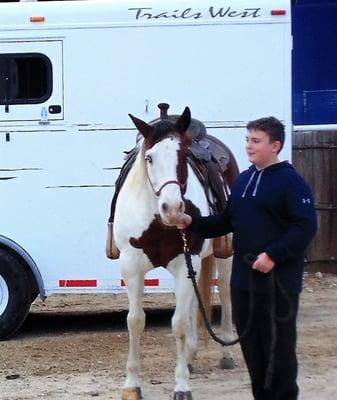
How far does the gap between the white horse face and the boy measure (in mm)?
926

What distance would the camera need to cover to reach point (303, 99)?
15188mm

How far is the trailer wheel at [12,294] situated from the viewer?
29.6 feet

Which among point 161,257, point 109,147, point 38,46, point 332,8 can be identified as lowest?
point 161,257

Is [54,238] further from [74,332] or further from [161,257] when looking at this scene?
[161,257]

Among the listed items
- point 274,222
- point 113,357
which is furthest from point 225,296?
point 274,222

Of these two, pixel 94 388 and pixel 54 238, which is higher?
pixel 54 238

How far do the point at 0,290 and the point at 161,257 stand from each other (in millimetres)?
2632

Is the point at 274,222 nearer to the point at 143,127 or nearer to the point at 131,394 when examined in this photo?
the point at 143,127

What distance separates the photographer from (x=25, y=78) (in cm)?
902

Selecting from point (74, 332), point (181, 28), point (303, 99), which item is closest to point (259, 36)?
point (181, 28)

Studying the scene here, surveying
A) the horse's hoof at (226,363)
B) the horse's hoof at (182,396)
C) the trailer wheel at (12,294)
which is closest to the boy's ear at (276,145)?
the horse's hoof at (182,396)

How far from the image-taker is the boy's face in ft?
16.7

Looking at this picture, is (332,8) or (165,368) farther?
(332,8)

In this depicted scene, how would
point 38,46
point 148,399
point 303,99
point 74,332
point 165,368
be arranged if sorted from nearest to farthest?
point 148,399 < point 165,368 < point 38,46 < point 74,332 < point 303,99
